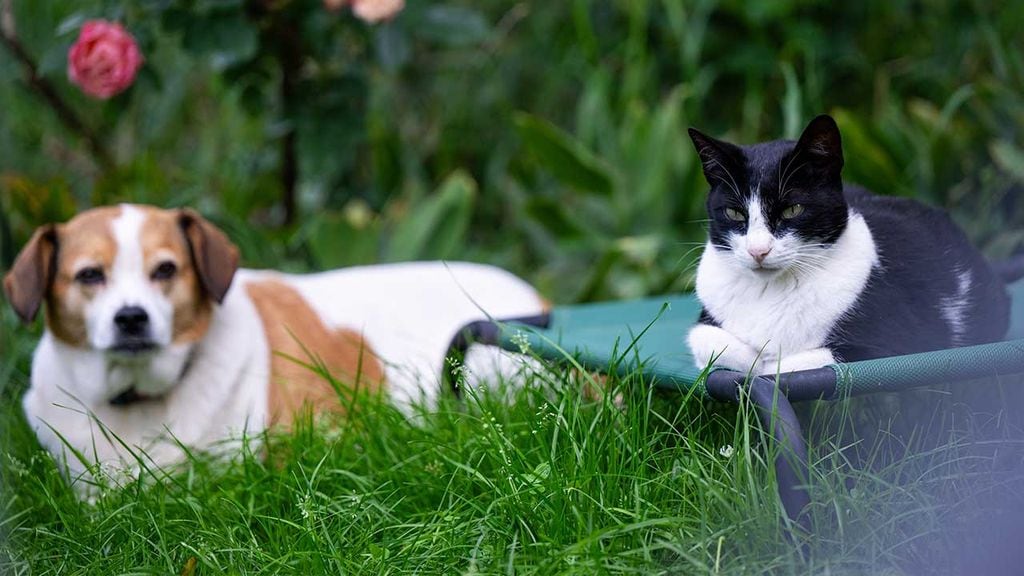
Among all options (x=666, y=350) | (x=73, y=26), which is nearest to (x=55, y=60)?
(x=73, y=26)

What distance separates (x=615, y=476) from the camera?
1.99 meters

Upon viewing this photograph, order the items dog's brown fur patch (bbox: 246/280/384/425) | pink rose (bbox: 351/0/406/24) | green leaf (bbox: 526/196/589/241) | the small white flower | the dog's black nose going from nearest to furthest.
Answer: the small white flower
the dog's black nose
dog's brown fur patch (bbox: 246/280/384/425)
pink rose (bbox: 351/0/406/24)
green leaf (bbox: 526/196/589/241)

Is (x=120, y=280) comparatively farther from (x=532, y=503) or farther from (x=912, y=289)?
(x=912, y=289)

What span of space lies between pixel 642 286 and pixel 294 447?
1.95 metres

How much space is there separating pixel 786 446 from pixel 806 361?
0.70 feet

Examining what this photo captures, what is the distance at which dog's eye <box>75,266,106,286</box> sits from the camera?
2582mm

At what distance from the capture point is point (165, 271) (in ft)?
8.73

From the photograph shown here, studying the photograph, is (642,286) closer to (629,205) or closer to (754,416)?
(629,205)

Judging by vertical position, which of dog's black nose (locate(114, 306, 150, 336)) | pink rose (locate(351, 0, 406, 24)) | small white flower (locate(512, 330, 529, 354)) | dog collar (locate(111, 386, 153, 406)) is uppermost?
pink rose (locate(351, 0, 406, 24))

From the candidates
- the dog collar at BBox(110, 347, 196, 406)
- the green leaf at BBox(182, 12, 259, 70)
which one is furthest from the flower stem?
the dog collar at BBox(110, 347, 196, 406)

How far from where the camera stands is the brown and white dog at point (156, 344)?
2.58m

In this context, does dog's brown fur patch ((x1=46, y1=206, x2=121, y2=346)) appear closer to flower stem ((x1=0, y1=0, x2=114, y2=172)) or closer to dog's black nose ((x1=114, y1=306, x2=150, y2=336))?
dog's black nose ((x1=114, y1=306, x2=150, y2=336))

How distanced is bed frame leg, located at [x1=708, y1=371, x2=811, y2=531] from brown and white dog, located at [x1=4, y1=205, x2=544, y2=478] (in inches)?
30.3

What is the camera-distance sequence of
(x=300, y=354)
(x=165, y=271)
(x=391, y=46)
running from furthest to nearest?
1. (x=391, y=46)
2. (x=300, y=354)
3. (x=165, y=271)
